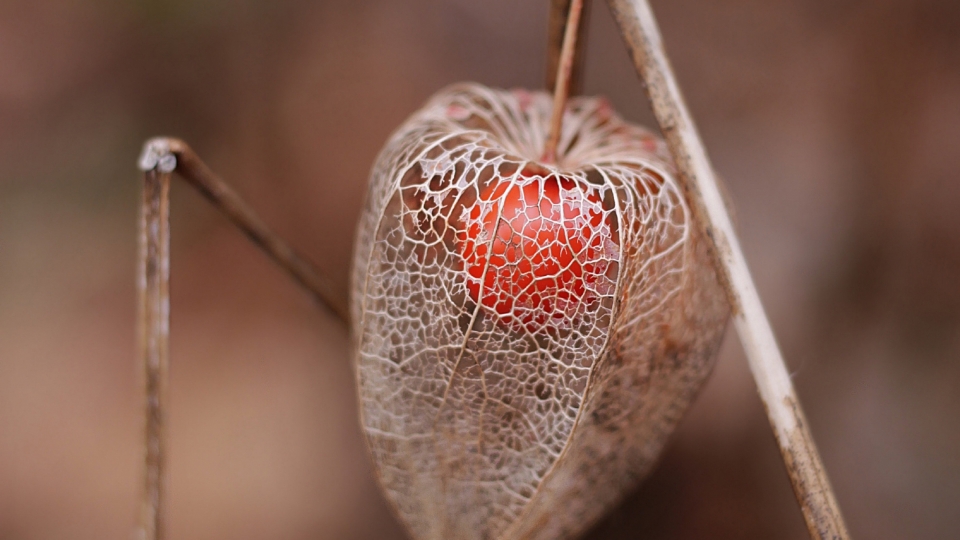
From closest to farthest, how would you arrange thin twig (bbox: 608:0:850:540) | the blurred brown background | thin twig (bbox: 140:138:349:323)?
thin twig (bbox: 608:0:850:540) → thin twig (bbox: 140:138:349:323) → the blurred brown background

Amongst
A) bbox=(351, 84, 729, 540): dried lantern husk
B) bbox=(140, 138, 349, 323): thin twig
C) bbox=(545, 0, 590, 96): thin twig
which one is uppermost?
bbox=(545, 0, 590, 96): thin twig

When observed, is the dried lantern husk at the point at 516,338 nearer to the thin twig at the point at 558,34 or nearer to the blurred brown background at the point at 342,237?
the thin twig at the point at 558,34

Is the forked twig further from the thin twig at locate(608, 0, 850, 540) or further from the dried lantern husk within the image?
the thin twig at locate(608, 0, 850, 540)

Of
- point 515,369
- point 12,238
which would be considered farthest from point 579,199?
point 12,238

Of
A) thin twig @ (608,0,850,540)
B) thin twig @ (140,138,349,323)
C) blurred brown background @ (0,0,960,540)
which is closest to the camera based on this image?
thin twig @ (608,0,850,540)

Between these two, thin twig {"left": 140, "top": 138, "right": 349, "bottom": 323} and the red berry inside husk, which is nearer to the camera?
the red berry inside husk

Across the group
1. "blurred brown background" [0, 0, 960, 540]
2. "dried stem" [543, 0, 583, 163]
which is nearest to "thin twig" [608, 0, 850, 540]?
"dried stem" [543, 0, 583, 163]
